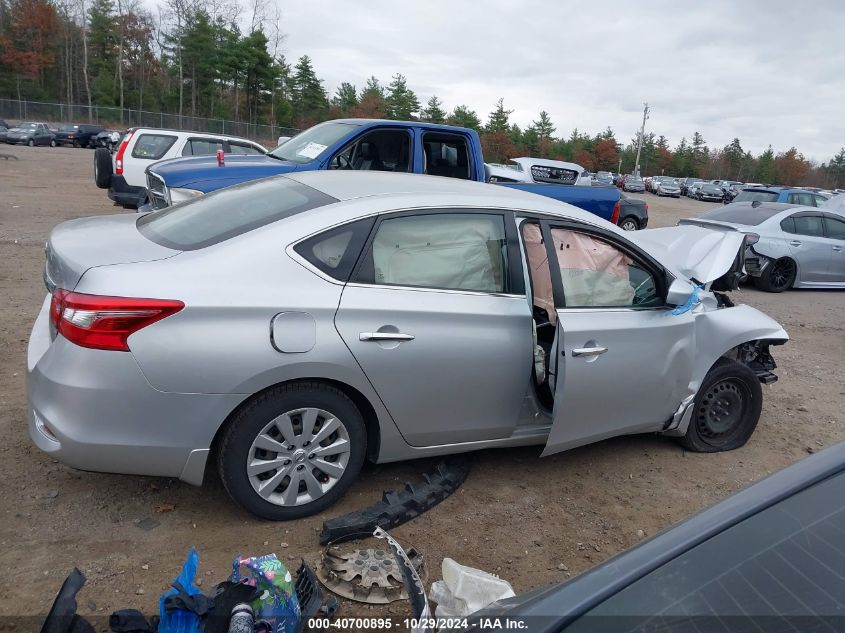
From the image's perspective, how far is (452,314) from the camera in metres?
3.33

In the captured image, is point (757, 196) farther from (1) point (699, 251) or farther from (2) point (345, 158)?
(1) point (699, 251)

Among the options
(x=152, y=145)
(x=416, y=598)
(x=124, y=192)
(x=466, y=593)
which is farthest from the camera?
Answer: (x=152, y=145)

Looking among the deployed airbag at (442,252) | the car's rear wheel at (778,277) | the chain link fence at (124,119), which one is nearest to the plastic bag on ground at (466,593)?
the deployed airbag at (442,252)

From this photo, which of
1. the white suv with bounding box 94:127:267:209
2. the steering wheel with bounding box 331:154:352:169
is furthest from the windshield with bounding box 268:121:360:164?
the white suv with bounding box 94:127:267:209

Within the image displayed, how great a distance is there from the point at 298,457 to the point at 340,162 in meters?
5.10

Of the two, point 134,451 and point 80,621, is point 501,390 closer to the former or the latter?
point 134,451

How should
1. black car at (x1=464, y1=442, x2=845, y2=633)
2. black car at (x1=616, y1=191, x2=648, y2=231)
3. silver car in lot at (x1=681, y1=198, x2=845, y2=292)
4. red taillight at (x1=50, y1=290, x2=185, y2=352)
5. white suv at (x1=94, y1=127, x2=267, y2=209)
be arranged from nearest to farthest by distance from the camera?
1. black car at (x1=464, y1=442, x2=845, y2=633)
2. red taillight at (x1=50, y1=290, x2=185, y2=352)
3. silver car in lot at (x1=681, y1=198, x2=845, y2=292)
4. white suv at (x1=94, y1=127, x2=267, y2=209)
5. black car at (x1=616, y1=191, x2=648, y2=231)

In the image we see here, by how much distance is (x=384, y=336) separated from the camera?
10.3ft

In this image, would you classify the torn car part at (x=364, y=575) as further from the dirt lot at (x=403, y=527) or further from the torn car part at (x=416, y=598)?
the torn car part at (x=416, y=598)

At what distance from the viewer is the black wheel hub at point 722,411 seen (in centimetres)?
438

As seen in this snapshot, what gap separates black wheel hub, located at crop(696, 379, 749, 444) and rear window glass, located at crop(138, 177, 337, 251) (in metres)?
2.81

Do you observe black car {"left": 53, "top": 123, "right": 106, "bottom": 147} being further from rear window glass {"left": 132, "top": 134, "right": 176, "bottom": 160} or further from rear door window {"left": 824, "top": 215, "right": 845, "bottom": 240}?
rear door window {"left": 824, "top": 215, "right": 845, "bottom": 240}

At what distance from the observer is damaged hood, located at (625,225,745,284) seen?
462 centimetres

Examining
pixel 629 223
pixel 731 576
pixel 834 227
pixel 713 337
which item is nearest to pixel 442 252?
pixel 713 337
